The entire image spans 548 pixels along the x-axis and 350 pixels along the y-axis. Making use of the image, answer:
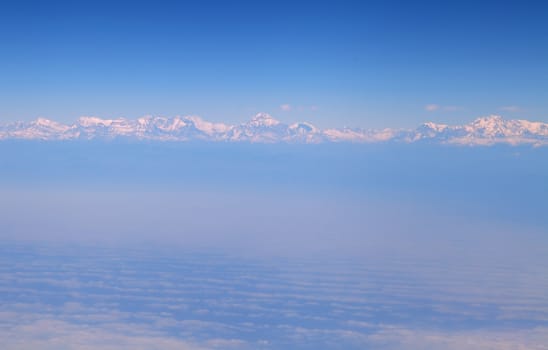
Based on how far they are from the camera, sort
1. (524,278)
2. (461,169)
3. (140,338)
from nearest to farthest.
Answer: (140,338) < (524,278) < (461,169)

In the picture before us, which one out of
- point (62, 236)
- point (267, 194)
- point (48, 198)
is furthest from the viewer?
point (267, 194)

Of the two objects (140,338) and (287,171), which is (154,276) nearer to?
(140,338)

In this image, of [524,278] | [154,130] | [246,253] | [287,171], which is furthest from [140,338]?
[154,130]

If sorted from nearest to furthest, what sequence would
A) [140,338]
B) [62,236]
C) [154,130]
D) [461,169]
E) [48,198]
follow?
[140,338] → [62,236] → [48,198] → [461,169] → [154,130]

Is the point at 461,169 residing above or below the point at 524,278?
above

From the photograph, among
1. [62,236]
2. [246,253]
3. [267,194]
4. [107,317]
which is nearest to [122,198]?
[267,194]

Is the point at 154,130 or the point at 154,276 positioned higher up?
the point at 154,130

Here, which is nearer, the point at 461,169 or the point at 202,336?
the point at 202,336

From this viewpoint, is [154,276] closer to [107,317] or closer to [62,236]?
[107,317]

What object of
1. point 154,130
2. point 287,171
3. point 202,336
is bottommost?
point 202,336
